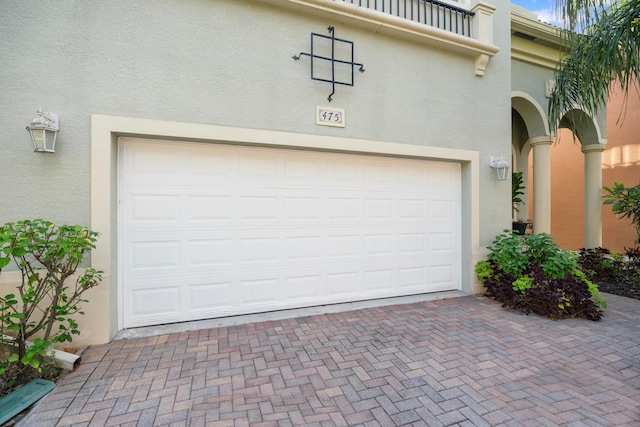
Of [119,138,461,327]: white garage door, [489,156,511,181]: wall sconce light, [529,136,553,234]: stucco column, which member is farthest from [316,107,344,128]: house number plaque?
[529,136,553,234]: stucco column

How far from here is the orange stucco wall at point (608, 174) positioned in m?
8.71

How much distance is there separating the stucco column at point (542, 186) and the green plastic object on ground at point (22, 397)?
8462 mm

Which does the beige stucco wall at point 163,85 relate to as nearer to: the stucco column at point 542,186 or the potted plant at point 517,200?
the potted plant at point 517,200

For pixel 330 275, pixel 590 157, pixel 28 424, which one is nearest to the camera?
pixel 28 424

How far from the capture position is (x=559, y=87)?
496 centimetres

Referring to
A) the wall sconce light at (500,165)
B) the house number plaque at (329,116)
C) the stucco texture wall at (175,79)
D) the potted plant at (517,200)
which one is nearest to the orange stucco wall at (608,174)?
the potted plant at (517,200)

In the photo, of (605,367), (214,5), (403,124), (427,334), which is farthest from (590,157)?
(214,5)

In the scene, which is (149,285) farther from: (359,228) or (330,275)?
(359,228)

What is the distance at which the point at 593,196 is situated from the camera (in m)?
7.29

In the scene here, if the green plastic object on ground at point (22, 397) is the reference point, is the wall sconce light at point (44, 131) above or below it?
above

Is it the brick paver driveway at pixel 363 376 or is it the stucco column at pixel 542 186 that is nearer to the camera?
the brick paver driveway at pixel 363 376

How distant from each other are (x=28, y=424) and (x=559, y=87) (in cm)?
771

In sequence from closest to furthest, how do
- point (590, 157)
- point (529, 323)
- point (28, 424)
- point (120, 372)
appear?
point (28, 424) < point (120, 372) < point (529, 323) < point (590, 157)

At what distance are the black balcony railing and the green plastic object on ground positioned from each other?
582cm
